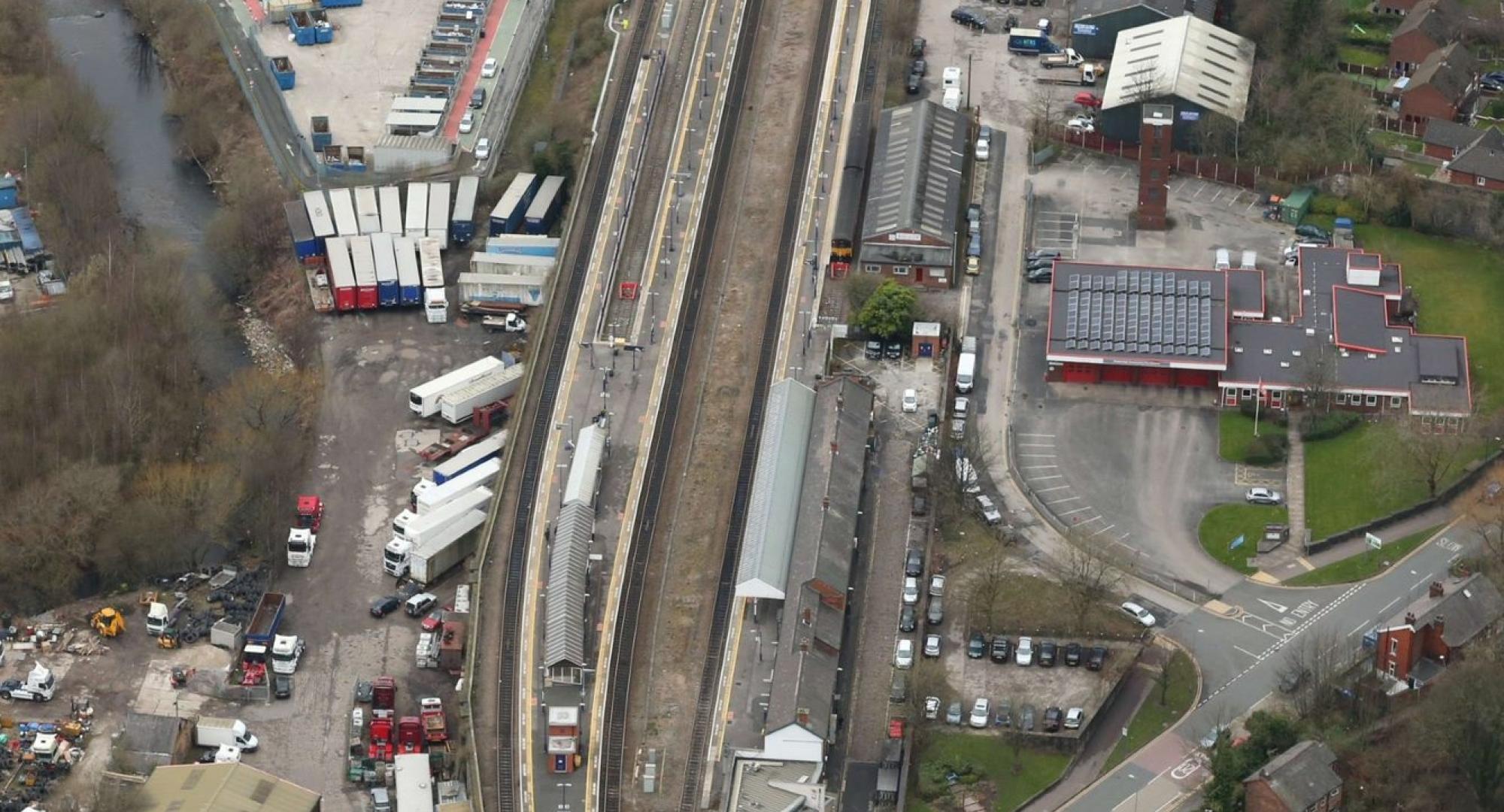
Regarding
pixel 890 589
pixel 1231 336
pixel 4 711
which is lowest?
pixel 4 711

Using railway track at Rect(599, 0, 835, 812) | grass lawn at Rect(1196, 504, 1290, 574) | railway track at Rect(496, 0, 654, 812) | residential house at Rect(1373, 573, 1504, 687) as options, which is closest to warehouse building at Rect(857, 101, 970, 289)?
railway track at Rect(599, 0, 835, 812)

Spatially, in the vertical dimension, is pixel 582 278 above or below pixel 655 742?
above

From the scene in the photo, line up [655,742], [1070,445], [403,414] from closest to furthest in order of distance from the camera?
[655,742] < [1070,445] < [403,414]

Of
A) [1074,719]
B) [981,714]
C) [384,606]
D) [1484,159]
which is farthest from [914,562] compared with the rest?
[1484,159]

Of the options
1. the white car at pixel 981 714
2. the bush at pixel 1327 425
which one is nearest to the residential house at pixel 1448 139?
the bush at pixel 1327 425

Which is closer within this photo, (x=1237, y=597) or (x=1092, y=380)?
(x=1237, y=597)

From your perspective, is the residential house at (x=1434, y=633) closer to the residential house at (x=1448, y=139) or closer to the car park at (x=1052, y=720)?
the car park at (x=1052, y=720)

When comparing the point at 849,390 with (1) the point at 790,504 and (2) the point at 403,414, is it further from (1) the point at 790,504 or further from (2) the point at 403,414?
(2) the point at 403,414

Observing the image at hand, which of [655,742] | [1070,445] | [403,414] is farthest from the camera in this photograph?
[403,414]

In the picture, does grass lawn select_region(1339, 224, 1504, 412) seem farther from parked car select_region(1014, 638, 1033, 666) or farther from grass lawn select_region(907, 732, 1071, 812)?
grass lawn select_region(907, 732, 1071, 812)

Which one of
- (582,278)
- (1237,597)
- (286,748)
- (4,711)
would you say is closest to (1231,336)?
(1237,597)
